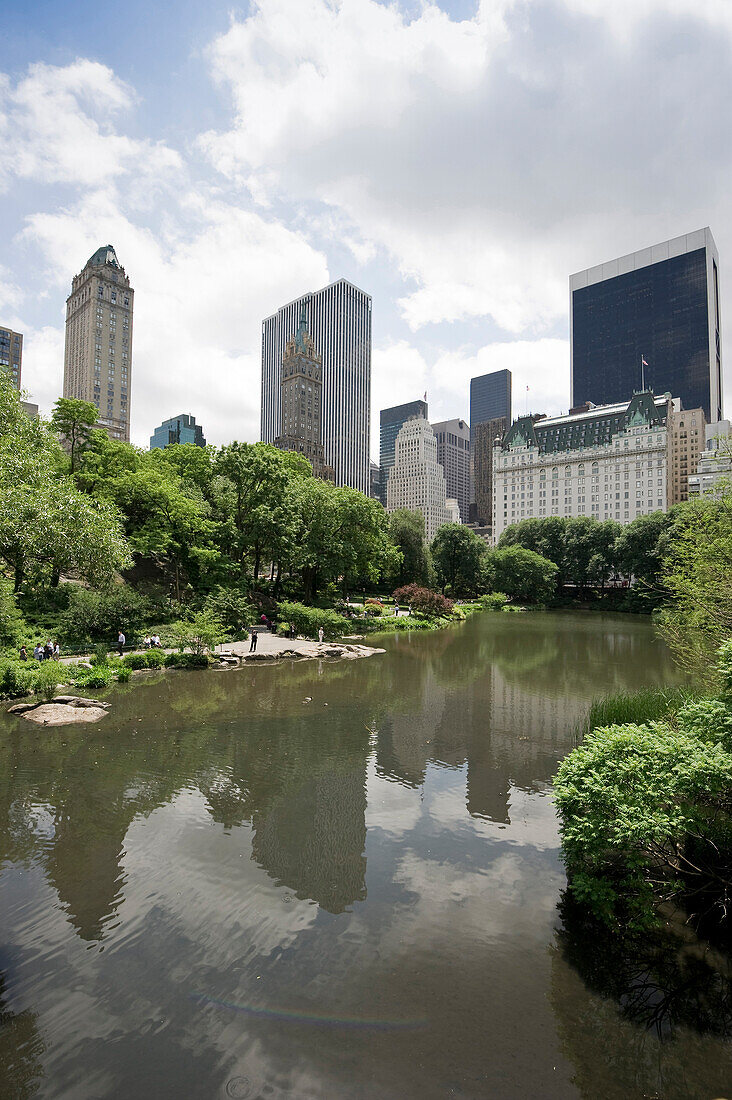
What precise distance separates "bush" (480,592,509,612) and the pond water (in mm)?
49308

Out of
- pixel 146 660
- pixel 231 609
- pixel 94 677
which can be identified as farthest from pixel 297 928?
pixel 231 609

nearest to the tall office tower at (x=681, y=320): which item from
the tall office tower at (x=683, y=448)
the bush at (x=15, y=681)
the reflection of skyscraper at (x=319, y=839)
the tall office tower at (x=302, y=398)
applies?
the tall office tower at (x=683, y=448)

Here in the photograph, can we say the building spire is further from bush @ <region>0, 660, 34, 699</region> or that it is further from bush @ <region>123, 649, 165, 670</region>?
bush @ <region>0, 660, 34, 699</region>

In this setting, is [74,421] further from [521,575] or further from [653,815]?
[521,575]

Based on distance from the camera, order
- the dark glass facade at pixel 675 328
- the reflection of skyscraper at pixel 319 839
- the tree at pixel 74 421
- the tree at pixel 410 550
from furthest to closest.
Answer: the dark glass facade at pixel 675 328, the tree at pixel 410 550, the tree at pixel 74 421, the reflection of skyscraper at pixel 319 839

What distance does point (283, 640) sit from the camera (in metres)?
33.8

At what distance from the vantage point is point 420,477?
635ft

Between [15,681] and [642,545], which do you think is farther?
[642,545]

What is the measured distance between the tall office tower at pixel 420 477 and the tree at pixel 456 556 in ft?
399

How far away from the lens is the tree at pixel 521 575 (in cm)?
6900

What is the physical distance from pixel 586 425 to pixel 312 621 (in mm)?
114030

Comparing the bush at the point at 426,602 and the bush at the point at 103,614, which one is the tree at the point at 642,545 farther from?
the bush at the point at 103,614

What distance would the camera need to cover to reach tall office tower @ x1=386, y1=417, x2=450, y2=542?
635ft

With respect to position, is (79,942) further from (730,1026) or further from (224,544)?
(224,544)
